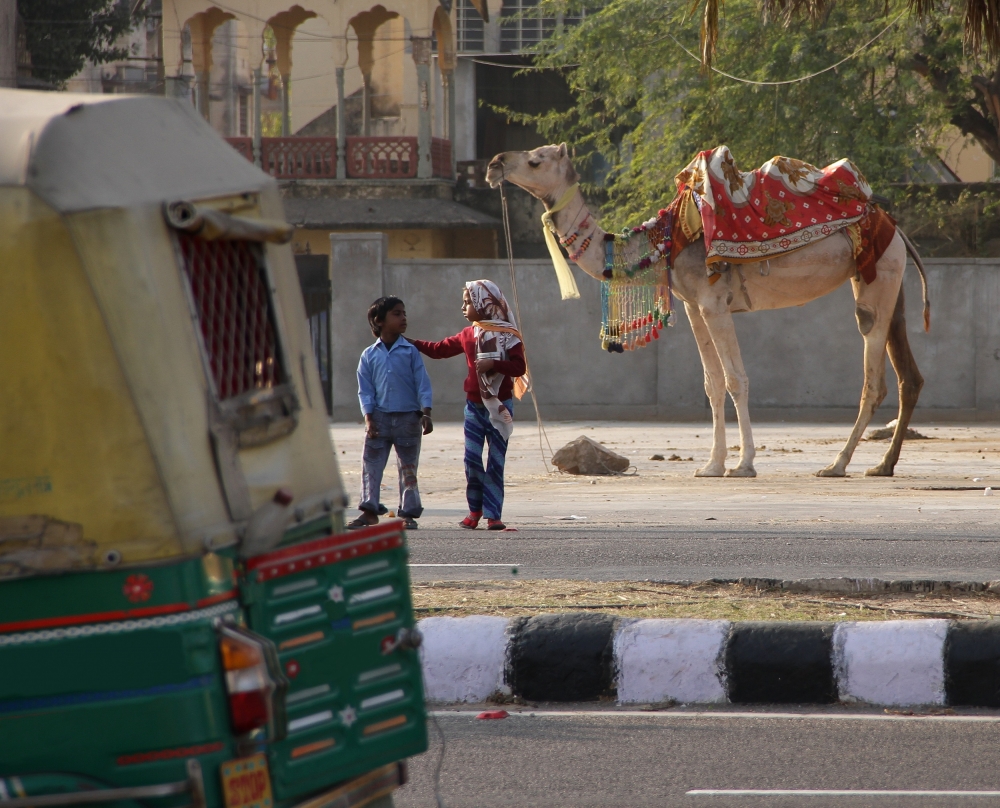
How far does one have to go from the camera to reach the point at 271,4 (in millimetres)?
26125

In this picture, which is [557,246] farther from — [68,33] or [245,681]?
[68,33]

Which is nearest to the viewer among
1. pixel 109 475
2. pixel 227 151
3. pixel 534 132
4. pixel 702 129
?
pixel 109 475

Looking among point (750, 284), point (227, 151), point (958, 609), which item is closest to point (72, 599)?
point (227, 151)

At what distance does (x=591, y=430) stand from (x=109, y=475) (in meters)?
16.0

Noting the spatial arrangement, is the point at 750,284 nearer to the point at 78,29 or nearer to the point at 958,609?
the point at 958,609

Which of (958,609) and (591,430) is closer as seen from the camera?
(958,609)

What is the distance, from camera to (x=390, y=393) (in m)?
8.98

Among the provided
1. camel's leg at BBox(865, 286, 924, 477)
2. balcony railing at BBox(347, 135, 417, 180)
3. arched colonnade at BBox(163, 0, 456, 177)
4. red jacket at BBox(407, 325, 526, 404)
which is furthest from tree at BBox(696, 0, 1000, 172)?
red jacket at BBox(407, 325, 526, 404)

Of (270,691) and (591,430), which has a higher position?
(270,691)

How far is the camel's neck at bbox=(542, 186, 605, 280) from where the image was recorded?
12508 millimetres

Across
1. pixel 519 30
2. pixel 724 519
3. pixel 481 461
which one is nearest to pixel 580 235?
pixel 724 519

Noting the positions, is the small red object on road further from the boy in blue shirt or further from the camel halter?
the camel halter

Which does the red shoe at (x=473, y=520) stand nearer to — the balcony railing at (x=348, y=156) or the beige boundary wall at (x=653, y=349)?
the beige boundary wall at (x=653, y=349)

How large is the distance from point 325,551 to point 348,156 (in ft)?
80.3
